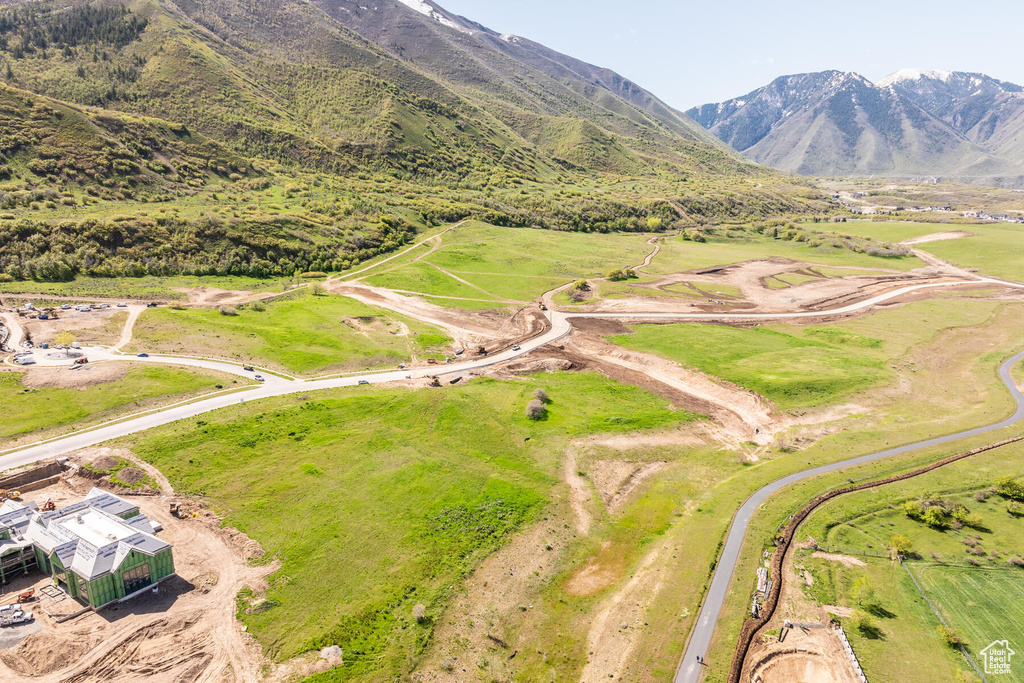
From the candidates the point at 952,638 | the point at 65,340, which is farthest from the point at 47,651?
the point at 952,638

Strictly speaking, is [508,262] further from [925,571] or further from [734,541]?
[925,571]

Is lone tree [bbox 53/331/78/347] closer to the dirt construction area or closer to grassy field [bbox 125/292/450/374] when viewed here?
grassy field [bbox 125/292/450/374]

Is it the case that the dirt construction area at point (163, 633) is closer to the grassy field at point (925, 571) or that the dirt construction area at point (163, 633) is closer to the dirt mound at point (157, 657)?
the dirt mound at point (157, 657)

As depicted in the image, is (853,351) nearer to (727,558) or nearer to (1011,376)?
(1011,376)

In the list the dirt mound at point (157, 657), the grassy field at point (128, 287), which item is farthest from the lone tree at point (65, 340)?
the dirt mound at point (157, 657)

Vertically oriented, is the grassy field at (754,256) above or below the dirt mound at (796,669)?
above

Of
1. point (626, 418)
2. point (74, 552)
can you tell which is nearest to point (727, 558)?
point (626, 418)

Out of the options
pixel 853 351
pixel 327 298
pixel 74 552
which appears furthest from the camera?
pixel 327 298
